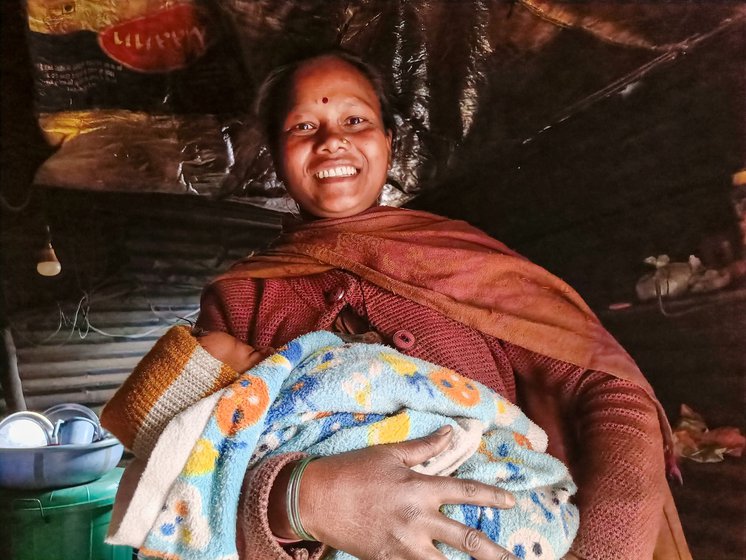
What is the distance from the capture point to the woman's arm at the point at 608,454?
0.68 m

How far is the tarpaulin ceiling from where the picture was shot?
2.65ft

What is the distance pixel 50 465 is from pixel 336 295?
792 millimetres

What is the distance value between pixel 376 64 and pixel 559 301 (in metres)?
0.50

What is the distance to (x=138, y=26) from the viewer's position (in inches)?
44.4

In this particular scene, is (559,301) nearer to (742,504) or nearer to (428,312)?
(428,312)

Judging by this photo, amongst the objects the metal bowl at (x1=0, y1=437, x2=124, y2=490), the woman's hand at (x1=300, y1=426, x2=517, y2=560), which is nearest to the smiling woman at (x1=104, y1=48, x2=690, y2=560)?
the woman's hand at (x1=300, y1=426, x2=517, y2=560)

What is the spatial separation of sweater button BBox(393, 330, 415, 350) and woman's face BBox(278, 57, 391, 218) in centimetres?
23

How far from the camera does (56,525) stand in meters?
1.16

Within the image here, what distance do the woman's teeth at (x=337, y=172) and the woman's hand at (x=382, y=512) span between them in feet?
1.50

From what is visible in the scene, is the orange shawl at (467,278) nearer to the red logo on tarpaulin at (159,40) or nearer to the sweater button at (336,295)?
the sweater button at (336,295)

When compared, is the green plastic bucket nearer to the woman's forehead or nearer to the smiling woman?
the smiling woman

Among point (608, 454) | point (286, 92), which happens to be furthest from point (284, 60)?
point (608, 454)

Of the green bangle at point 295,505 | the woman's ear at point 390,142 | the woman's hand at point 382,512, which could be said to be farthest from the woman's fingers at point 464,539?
the woman's ear at point 390,142

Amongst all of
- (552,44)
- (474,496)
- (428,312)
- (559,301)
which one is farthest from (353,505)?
(552,44)
